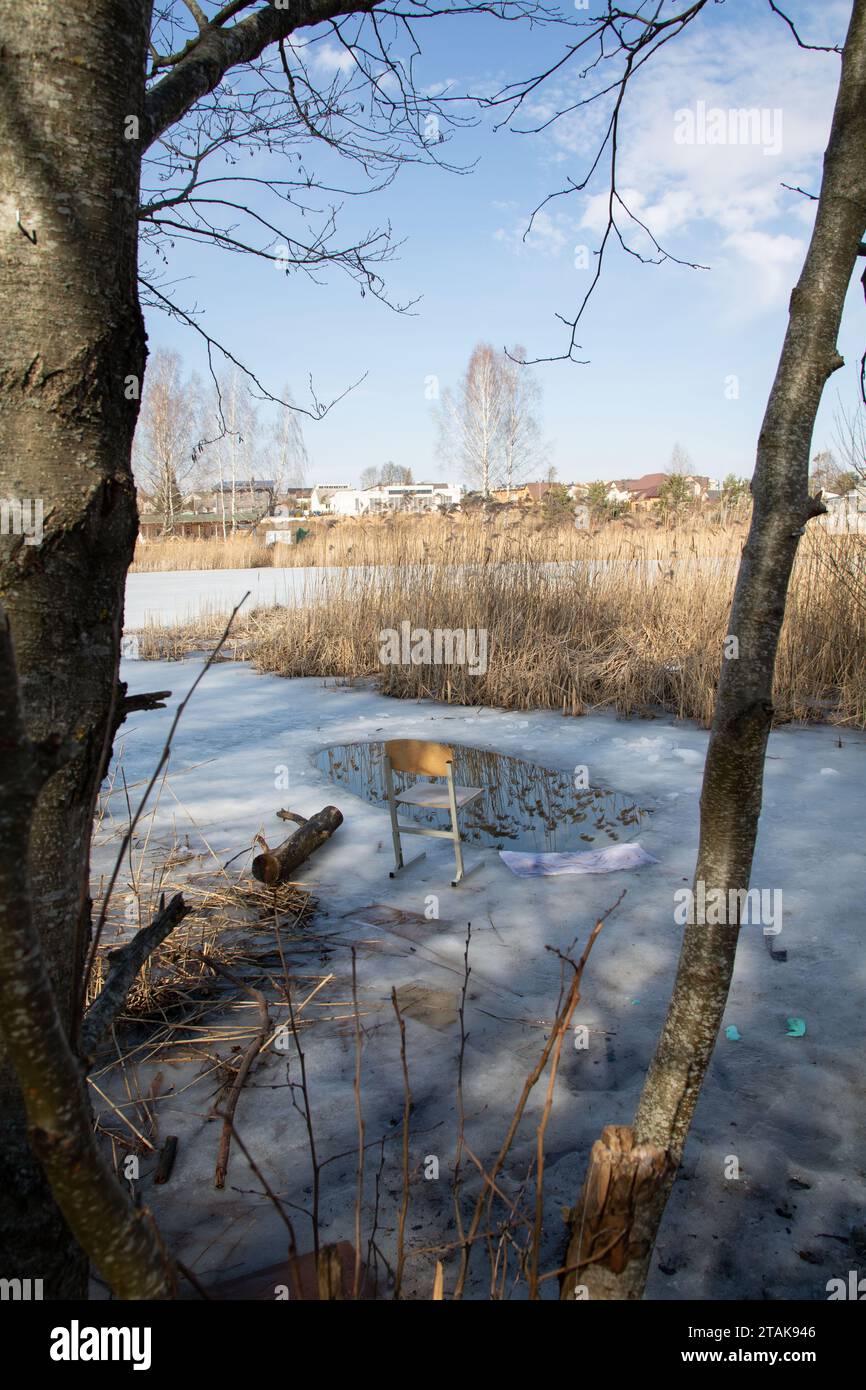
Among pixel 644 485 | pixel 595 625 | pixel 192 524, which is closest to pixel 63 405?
pixel 595 625

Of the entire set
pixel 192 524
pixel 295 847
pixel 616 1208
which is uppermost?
pixel 192 524

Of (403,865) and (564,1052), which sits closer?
Answer: (564,1052)

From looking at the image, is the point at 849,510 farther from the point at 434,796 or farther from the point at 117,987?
the point at 117,987

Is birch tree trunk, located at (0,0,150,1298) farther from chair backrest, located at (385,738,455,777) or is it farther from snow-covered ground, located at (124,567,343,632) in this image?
snow-covered ground, located at (124,567,343,632)

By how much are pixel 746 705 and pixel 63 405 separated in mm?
975

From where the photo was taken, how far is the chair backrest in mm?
3637

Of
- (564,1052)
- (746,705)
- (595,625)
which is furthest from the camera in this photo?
(595,625)

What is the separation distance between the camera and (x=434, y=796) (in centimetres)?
393

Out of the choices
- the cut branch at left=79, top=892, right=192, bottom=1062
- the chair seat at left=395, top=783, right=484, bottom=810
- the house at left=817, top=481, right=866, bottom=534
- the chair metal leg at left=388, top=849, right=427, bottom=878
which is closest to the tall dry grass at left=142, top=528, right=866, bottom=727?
the house at left=817, top=481, right=866, bottom=534

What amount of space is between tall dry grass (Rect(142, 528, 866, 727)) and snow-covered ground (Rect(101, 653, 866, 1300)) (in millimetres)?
2244

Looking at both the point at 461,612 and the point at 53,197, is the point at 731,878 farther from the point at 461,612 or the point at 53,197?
the point at 461,612

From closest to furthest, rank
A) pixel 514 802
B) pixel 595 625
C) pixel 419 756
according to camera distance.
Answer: pixel 419 756, pixel 514 802, pixel 595 625
